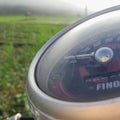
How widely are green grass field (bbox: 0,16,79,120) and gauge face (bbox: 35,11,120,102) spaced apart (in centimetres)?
133

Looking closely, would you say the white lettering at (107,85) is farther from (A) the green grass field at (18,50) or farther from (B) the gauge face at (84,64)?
(A) the green grass field at (18,50)

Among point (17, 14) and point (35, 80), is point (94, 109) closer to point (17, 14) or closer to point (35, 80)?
point (35, 80)

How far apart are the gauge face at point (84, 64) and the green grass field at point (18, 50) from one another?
52.3 inches

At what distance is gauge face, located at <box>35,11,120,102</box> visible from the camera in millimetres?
852

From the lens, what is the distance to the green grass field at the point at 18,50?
2.62 m

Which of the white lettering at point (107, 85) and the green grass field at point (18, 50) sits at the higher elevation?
the white lettering at point (107, 85)

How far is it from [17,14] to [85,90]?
13.5 feet

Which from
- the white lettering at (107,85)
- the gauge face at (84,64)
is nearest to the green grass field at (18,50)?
the gauge face at (84,64)

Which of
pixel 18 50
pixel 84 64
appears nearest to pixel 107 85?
pixel 84 64

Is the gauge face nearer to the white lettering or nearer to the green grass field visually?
the white lettering

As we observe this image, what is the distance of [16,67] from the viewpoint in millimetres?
3115

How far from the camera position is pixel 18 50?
3.55 metres

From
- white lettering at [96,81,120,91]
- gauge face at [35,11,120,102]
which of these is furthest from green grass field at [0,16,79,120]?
white lettering at [96,81,120,91]

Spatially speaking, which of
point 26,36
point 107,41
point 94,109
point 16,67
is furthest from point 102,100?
point 26,36
